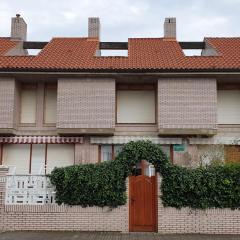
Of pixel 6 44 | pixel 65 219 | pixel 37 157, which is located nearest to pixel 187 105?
pixel 37 157

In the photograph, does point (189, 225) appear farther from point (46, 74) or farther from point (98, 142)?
point (46, 74)

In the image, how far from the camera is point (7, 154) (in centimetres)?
2262

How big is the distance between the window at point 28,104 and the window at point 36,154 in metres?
1.54

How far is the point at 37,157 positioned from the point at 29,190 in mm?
6695

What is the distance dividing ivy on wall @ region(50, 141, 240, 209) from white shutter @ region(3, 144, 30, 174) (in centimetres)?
730

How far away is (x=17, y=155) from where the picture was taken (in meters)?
22.7

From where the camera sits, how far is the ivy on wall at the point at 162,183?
15.4 meters

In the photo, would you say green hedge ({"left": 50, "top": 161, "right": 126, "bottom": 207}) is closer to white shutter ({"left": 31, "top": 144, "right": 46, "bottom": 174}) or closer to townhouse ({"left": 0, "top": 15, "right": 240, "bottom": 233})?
townhouse ({"left": 0, "top": 15, "right": 240, "bottom": 233})

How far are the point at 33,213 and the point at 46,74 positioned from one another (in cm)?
883

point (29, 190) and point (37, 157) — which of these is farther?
point (37, 157)

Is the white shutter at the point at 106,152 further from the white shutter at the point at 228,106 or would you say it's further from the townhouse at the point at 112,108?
the white shutter at the point at 228,106

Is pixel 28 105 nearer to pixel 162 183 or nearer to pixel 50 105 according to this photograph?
pixel 50 105

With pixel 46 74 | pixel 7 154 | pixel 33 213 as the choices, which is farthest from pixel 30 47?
pixel 33 213

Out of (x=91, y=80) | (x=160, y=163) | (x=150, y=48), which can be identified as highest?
(x=150, y=48)
